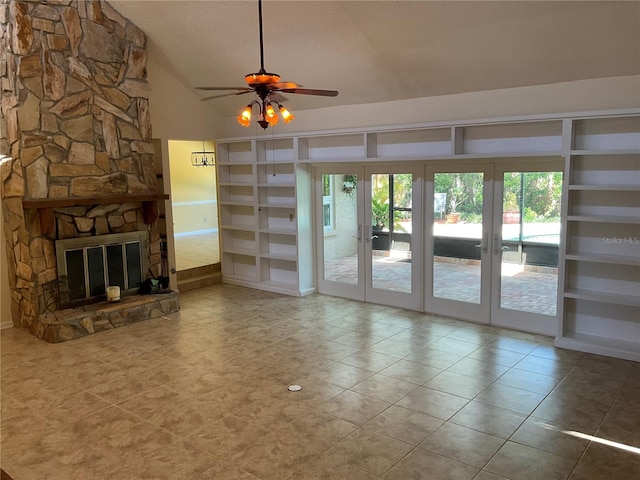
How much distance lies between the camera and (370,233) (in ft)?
22.4

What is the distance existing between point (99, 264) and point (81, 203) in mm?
797

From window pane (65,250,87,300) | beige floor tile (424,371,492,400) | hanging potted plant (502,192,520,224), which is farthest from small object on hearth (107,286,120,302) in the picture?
hanging potted plant (502,192,520,224)

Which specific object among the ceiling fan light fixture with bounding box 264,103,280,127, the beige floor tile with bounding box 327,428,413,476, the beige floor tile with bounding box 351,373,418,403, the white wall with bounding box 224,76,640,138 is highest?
the white wall with bounding box 224,76,640,138

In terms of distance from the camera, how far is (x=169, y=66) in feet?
22.9

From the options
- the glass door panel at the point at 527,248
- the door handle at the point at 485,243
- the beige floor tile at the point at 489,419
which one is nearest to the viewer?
the beige floor tile at the point at 489,419

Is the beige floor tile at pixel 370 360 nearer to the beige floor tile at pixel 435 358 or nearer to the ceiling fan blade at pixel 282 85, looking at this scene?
the beige floor tile at pixel 435 358

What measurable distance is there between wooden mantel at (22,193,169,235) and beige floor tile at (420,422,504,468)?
4548 millimetres

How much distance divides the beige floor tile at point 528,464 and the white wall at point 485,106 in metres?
3.29

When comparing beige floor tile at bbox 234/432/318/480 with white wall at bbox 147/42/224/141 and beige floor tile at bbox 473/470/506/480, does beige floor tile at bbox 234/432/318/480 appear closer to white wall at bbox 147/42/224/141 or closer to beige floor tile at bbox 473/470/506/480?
beige floor tile at bbox 473/470/506/480

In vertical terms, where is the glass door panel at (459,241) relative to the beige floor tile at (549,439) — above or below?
above

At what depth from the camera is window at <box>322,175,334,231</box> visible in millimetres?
7188

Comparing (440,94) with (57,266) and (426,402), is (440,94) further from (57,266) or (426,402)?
(57,266)

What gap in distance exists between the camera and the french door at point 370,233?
6.46 metres

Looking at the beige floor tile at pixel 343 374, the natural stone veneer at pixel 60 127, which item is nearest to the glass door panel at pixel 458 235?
the beige floor tile at pixel 343 374
